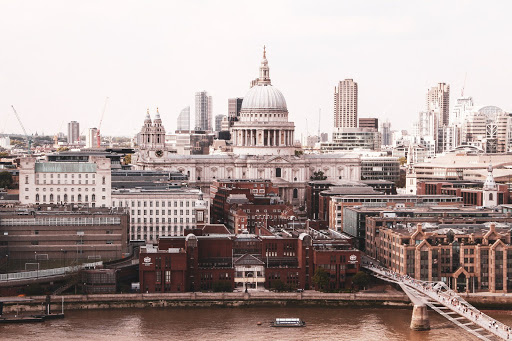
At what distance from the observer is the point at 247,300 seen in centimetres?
6781

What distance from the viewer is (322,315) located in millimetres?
65438

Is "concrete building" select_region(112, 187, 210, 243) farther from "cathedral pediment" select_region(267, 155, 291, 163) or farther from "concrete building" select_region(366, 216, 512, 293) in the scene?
"cathedral pediment" select_region(267, 155, 291, 163)

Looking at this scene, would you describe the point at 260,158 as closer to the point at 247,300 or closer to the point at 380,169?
the point at 380,169

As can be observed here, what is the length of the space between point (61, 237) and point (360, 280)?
18.1 metres

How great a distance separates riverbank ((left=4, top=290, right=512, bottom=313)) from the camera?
2640 inches

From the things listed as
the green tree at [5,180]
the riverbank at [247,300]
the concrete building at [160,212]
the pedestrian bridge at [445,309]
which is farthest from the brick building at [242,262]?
the green tree at [5,180]

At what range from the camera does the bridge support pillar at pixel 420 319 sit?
61.3 meters

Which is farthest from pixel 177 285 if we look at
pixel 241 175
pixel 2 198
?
pixel 241 175

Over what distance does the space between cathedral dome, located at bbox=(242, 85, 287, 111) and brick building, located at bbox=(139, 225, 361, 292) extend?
55866 mm

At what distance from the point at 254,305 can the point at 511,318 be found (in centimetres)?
1405

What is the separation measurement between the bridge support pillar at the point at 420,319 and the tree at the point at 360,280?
8284mm

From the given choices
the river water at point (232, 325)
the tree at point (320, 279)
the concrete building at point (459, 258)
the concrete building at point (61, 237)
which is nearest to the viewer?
the river water at point (232, 325)

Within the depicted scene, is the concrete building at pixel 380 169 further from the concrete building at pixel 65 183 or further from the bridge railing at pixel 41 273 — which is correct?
the bridge railing at pixel 41 273

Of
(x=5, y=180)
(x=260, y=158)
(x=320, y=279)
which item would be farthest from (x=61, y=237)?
(x=260, y=158)
